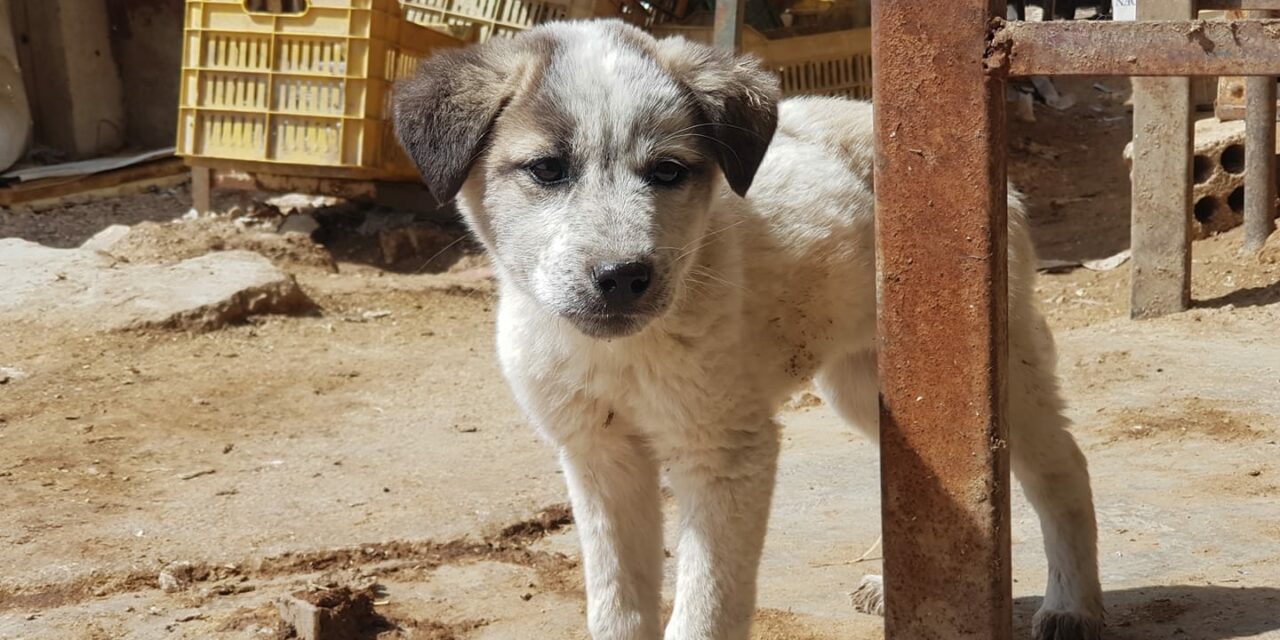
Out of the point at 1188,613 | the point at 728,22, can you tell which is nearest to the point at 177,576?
the point at 1188,613

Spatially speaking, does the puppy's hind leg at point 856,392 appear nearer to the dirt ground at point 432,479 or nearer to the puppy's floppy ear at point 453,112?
the dirt ground at point 432,479

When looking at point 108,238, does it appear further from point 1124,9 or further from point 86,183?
point 1124,9

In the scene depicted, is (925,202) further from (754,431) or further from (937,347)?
(754,431)

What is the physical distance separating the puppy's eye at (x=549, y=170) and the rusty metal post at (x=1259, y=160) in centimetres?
467

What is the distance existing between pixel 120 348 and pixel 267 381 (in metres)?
0.85

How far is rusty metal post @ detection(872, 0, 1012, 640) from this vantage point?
2518 millimetres

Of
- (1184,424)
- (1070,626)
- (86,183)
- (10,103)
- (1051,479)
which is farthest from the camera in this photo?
(10,103)

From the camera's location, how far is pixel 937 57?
251 cm

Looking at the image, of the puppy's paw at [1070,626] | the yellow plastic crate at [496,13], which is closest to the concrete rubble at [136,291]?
the yellow plastic crate at [496,13]

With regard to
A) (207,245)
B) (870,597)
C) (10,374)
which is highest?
(207,245)

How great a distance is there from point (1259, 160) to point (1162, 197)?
2.09ft

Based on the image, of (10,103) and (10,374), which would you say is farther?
(10,103)

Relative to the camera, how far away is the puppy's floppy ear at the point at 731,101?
3164 mm

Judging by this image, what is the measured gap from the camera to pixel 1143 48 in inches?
90.8
